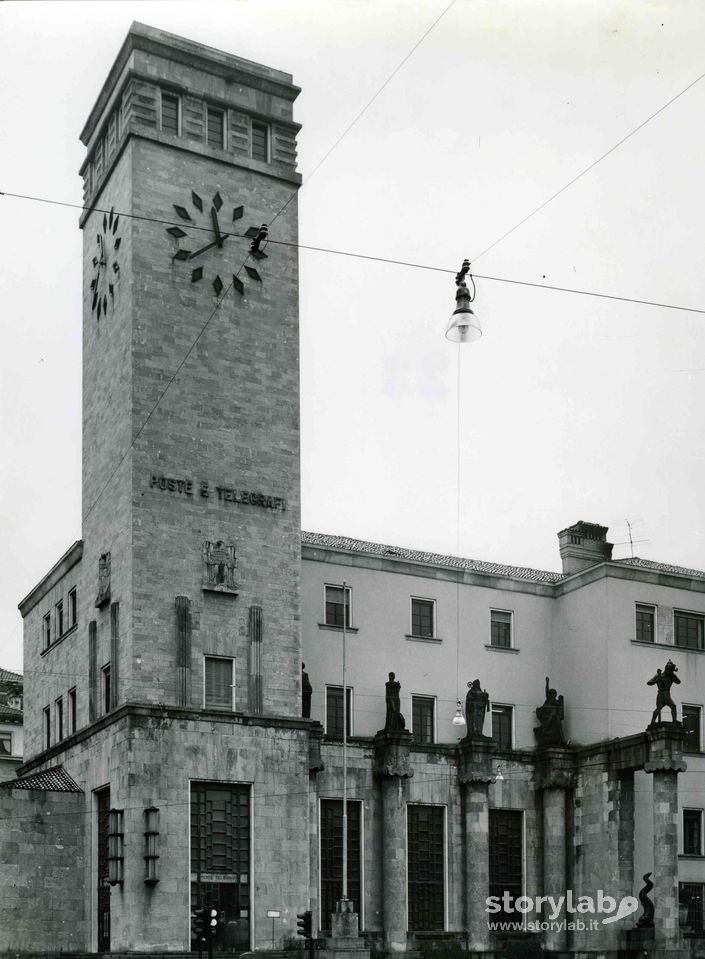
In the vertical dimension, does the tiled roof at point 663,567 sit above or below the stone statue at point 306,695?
above

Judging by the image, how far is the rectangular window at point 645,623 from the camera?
6081cm

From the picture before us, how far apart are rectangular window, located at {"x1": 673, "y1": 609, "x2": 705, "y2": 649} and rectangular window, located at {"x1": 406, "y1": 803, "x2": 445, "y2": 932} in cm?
1231

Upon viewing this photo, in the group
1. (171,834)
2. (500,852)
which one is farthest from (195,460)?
(500,852)

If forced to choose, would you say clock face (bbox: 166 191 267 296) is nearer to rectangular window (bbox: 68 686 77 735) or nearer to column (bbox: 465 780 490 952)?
rectangular window (bbox: 68 686 77 735)

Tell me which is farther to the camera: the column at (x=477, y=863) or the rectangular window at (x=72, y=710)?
the rectangular window at (x=72, y=710)

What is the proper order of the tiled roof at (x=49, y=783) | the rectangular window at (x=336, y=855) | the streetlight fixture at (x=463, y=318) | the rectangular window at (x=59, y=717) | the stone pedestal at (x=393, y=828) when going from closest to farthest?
the streetlight fixture at (x=463, y=318) → the tiled roof at (x=49, y=783) → the stone pedestal at (x=393, y=828) → the rectangular window at (x=336, y=855) → the rectangular window at (x=59, y=717)

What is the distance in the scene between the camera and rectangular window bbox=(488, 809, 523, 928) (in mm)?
58344

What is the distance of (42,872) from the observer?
52.2m

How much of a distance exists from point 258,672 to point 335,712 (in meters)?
6.12

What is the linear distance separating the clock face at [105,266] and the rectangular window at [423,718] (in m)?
19.6

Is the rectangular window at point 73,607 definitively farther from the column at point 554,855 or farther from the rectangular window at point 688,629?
the rectangular window at point 688,629

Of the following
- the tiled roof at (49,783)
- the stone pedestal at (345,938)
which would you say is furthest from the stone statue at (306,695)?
the tiled roof at (49,783)

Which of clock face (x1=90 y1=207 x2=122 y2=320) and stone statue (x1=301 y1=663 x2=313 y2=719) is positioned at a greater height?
clock face (x1=90 y1=207 x2=122 y2=320)

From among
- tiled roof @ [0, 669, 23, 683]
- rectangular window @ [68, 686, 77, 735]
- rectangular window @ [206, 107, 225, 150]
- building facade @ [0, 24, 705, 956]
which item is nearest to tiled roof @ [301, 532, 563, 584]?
building facade @ [0, 24, 705, 956]
